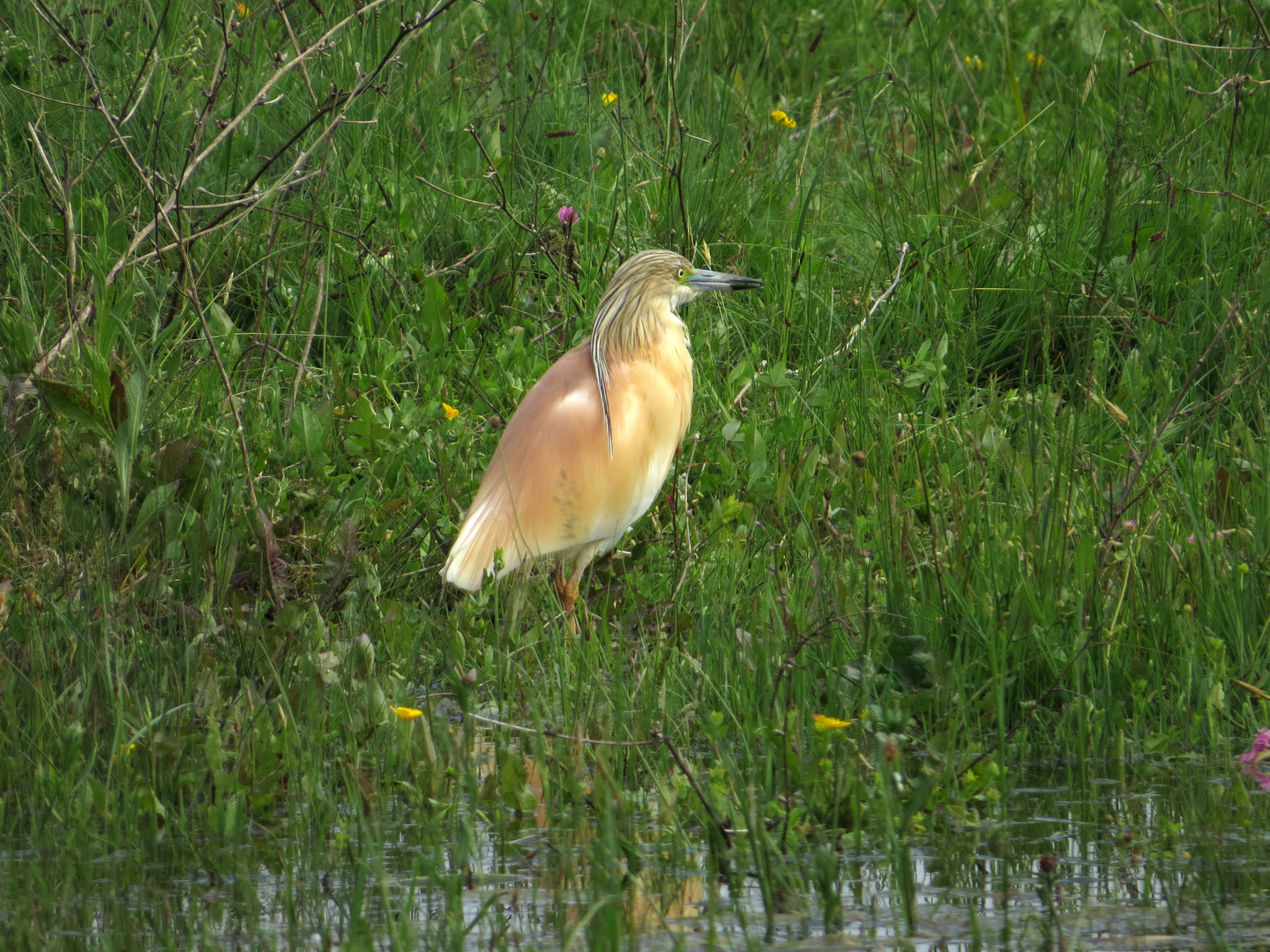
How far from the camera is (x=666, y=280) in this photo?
Answer: 16.0 feet

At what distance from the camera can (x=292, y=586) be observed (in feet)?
13.5

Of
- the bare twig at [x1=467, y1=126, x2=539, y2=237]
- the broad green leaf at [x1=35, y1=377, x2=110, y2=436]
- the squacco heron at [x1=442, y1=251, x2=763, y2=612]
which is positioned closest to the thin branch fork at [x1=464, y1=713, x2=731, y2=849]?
the squacco heron at [x1=442, y1=251, x2=763, y2=612]

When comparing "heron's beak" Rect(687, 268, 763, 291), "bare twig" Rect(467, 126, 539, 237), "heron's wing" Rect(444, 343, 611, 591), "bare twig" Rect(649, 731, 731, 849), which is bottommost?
"bare twig" Rect(649, 731, 731, 849)

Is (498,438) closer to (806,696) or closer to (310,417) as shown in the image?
(310,417)

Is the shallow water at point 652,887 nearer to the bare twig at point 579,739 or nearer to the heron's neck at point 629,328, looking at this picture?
the bare twig at point 579,739

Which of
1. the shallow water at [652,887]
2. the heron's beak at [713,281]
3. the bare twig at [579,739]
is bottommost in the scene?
the shallow water at [652,887]

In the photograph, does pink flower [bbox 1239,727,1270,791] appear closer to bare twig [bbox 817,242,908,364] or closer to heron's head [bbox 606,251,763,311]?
heron's head [bbox 606,251,763,311]

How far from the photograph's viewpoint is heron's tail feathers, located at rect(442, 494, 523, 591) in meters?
4.16

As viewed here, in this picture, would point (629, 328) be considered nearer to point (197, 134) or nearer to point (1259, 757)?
point (197, 134)

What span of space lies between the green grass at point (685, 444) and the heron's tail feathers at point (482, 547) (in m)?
0.10

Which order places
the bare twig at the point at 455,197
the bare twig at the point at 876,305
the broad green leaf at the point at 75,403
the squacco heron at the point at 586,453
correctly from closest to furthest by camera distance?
the broad green leaf at the point at 75,403 < the squacco heron at the point at 586,453 < the bare twig at the point at 876,305 < the bare twig at the point at 455,197

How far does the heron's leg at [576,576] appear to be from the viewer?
4480 mm

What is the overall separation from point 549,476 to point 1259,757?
6.73 ft

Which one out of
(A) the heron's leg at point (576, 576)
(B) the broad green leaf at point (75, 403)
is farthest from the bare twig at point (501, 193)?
(B) the broad green leaf at point (75, 403)
